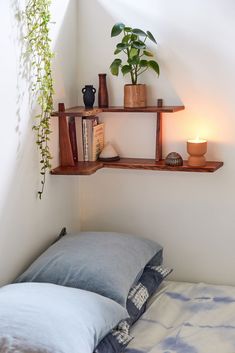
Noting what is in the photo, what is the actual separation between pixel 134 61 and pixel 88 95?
0.92 feet

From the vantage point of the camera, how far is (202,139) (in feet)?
8.77

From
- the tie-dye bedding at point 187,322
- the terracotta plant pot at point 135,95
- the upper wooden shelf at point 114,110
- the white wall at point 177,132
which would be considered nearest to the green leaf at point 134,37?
the white wall at point 177,132

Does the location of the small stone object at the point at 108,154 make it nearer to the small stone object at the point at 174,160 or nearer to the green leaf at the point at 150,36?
the small stone object at the point at 174,160

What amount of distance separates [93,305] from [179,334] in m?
0.42

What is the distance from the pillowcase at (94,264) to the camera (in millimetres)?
2213

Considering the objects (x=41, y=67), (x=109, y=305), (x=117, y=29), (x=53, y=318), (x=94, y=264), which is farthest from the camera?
(x=117, y=29)

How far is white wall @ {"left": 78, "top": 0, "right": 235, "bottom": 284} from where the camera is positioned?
2.60m

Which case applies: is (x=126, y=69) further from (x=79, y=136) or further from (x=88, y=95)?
(x=79, y=136)

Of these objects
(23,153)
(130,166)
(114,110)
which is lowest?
(130,166)

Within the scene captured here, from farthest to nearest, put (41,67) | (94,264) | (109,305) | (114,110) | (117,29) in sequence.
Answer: (114,110)
(117,29)
(41,67)
(94,264)
(109,305)

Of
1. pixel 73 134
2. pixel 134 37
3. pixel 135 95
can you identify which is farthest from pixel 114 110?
pixel 134 37

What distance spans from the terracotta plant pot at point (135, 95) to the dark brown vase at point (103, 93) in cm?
12

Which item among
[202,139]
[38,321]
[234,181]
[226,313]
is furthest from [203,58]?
[38,321]

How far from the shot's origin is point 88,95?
8.82 feet
